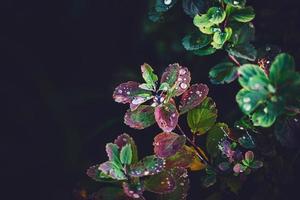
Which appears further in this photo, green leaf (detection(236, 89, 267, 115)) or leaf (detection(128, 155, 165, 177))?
leaf (detection(128, 155, 165, 177))

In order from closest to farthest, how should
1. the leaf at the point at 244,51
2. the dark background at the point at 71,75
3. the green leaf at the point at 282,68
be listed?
the green leaf at the point at 282,68 → the leaf at the point at 244,51 → the dark background at the point at 71,75

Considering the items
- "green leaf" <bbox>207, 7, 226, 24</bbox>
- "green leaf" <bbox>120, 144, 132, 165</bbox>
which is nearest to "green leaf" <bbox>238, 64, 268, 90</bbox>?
"green leaf" <bbox>207, 7, 226, 24</bbox>

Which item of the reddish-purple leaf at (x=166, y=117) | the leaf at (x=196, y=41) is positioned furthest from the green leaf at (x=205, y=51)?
the reddish-purple leaf at (x=166, y=117)

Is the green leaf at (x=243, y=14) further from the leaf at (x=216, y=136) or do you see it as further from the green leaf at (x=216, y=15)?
the leaf at (x=216, y=136)

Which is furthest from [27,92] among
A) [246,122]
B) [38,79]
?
[246,122]

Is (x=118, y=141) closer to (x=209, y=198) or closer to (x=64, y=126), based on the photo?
(x=209, y=198)

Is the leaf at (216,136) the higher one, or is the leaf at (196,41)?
the leaf at (196,41)

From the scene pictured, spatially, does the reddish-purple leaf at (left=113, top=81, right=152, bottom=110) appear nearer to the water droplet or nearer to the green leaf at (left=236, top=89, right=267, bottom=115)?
the water droplet
